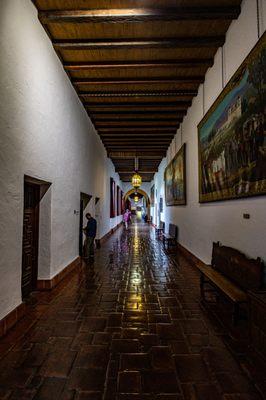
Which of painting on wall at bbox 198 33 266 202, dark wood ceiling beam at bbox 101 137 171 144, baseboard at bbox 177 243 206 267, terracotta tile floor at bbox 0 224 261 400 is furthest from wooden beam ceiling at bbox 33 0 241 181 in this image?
terracotta tile floor at bbox 0 224 261 400

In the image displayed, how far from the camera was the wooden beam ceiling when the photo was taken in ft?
11.1

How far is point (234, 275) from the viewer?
313 centimetres

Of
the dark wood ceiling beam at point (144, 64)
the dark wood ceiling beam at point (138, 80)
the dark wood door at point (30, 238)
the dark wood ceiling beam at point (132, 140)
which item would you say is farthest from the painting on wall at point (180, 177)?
the dark wood door at point (30, 238)

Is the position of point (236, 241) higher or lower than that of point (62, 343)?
higher

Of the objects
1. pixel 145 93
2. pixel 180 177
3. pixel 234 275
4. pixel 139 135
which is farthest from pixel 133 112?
pixel 234 275

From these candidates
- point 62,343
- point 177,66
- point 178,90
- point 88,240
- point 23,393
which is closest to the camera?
point 23,393

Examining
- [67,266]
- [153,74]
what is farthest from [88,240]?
[153,74]

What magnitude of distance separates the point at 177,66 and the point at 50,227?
4084 mm

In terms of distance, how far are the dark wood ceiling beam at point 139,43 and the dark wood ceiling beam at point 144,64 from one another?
0.55m

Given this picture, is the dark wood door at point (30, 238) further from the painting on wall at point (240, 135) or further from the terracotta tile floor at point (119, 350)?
the painting on wall at point (240, 135)

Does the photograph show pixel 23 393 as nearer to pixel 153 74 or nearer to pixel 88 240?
pixel 88 240

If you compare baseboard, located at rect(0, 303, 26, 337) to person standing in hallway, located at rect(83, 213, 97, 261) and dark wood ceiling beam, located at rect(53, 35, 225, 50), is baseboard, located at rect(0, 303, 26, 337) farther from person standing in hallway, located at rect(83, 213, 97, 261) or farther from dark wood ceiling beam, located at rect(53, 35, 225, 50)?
dark wood ceiling beam, located at rect(53, 35, 225, 50)

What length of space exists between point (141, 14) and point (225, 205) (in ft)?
10.7

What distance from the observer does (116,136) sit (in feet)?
30.6
